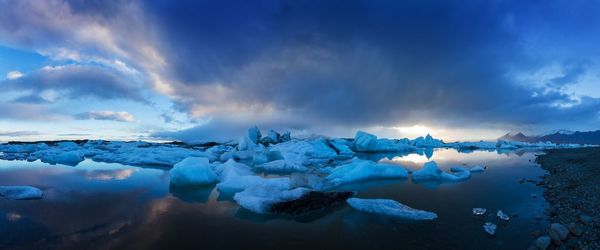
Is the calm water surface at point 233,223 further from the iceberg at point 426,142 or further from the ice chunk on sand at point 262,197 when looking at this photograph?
the iceberg at point 426,142

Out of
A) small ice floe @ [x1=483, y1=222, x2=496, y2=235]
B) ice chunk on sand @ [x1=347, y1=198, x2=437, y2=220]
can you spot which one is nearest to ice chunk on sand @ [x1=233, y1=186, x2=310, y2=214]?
ice chunk on sand @ [x1=347, y1=198, x2=437, y2=220]

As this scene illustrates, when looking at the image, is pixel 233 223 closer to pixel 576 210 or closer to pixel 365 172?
pixel 576 210

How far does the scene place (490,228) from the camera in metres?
5.86

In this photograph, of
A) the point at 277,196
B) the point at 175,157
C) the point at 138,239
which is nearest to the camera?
the point at 138,239

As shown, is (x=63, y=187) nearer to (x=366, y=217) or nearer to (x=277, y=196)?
(x=277, y=196)

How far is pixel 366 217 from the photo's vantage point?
22.2 ft

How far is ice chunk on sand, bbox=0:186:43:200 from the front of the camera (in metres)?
8.53

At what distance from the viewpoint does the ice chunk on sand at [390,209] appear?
6609mm

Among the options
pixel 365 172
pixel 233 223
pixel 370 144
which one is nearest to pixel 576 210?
pixel 365 172

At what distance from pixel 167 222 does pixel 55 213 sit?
2805 millimetres

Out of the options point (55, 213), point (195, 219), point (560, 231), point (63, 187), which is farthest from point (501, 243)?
point (63, 187)

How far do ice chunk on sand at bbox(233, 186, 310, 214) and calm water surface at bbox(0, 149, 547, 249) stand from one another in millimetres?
238

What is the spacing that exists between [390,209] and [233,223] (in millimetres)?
3433

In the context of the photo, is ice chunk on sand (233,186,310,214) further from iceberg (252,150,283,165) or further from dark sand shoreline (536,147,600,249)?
iceberg (252,150,283,165)
